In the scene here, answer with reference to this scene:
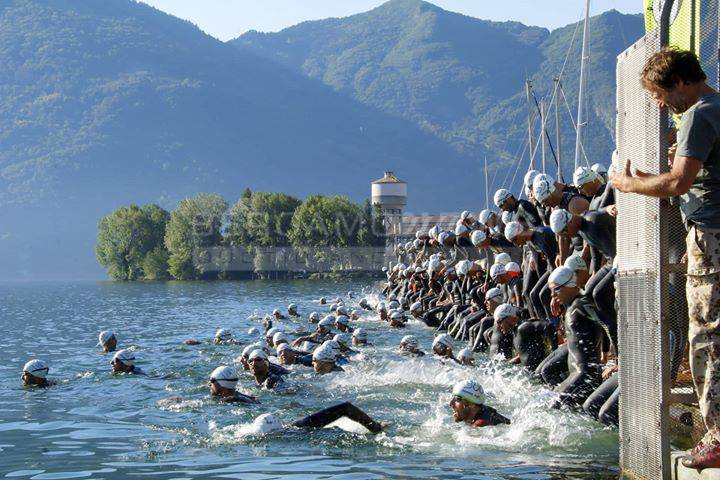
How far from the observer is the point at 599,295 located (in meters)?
10.3

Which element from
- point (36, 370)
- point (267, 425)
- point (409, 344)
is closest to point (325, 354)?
point (409, 344)

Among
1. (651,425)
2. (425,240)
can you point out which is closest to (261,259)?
(425,240)

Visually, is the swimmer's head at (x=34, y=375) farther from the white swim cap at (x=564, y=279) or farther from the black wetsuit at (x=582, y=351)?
the white swim cap at (x=564, y=279)

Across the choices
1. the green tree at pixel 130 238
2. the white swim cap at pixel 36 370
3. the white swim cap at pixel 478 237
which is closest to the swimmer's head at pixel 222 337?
the white swim cap at pixel 36 370

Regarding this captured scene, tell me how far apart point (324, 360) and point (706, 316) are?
11036 millimetres

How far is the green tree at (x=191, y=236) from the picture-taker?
11756 centimetres

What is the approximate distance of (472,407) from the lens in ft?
34.8

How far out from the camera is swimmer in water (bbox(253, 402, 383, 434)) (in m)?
11.2

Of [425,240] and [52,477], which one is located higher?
[425,240]

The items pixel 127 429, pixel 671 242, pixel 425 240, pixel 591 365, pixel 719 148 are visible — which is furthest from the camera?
pixel 425 240

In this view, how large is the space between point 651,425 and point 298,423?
575cm

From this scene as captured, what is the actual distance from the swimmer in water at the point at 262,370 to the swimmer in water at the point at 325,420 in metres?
3.88

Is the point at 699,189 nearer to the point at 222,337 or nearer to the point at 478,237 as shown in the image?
the point at 478,237

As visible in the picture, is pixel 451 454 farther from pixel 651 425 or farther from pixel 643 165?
pixel 643 165
